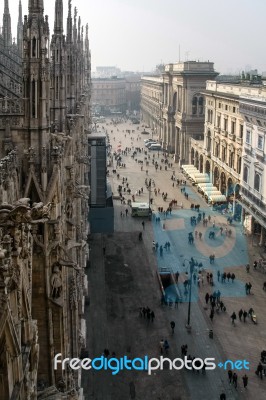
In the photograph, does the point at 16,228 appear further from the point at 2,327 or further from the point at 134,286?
the point at 134,286

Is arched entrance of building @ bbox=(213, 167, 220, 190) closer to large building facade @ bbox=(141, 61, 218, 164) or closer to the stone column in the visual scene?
large building facade @ bbox=(141, 61, 218, 164)

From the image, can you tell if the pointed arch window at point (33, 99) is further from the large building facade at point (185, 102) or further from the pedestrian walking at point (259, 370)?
the large building facade at point (185, 102)

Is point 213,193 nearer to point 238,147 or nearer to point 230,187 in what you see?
point 230,187

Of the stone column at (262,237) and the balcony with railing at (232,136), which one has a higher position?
the balcony with railing at (232,136)

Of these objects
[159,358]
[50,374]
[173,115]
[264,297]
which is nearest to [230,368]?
[159,358]

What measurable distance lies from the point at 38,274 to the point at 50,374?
3.04 m

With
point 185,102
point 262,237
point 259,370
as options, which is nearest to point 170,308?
point 259,370

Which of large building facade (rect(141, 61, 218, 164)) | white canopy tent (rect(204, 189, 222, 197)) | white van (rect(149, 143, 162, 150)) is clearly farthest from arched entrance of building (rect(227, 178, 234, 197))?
white van (rect(149, 143, 162, 150))

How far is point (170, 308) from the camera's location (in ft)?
112

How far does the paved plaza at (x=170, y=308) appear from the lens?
83.9 ft

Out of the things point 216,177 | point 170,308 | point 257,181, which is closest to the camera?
point 170,308

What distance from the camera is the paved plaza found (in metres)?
25.6

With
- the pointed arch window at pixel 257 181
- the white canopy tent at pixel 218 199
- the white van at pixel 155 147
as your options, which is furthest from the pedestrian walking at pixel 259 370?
the white van at pixel 155 147

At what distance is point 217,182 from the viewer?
67188 mm
